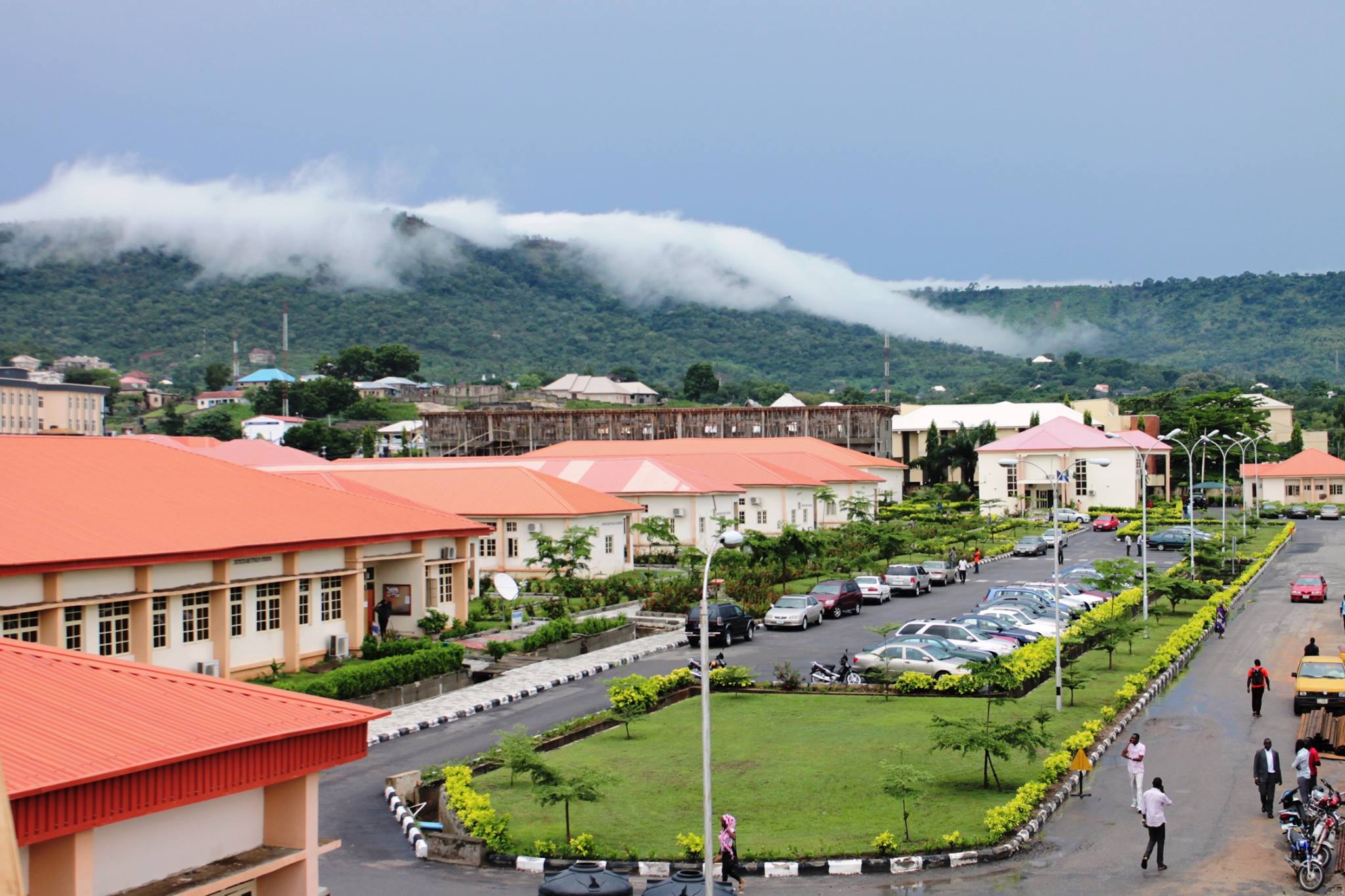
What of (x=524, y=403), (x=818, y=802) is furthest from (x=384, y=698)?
(x=524, y=403)

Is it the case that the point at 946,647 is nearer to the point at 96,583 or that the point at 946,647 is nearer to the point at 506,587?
the point at 506,587

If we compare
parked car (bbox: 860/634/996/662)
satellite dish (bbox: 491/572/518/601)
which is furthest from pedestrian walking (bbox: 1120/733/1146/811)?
satellite dish (bbox: 491/572/518/601)

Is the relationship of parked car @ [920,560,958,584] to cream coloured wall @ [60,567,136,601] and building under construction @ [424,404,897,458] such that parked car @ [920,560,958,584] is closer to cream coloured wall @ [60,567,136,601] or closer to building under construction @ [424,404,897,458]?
cream coloured wall @ [60,567,136,601]

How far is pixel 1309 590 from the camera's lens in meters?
49.0

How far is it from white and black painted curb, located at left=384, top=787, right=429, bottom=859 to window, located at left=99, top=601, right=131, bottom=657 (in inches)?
357

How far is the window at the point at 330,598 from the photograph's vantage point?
3481 centimetres

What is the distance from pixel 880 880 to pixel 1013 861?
82.4 inches

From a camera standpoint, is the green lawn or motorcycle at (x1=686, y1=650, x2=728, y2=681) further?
motorcycle at (x1=686, y1=650, x2=728, y2=681)

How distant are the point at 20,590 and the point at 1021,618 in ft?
91.7

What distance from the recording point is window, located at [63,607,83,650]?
90.4 feet

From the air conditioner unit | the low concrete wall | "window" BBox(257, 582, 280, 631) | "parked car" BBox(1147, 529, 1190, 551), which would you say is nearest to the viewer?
the low concrete wall

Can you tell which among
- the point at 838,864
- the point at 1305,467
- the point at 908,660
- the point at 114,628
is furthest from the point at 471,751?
the point at 1305,467

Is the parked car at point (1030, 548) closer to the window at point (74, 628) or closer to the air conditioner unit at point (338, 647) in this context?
the air conditioner unit at point (338, 647)

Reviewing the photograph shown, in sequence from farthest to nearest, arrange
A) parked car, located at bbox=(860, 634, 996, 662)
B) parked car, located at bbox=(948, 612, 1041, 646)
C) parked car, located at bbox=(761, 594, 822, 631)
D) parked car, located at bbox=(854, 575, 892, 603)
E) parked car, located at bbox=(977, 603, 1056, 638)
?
parked car, located at bbox=(854, 575, 892, 603), parked car, located at bbox=(761, 594, 822, 631), parked car, located at bbox=(977, 603, 1056, 638), parked car, located at bbox=(948, 612, 1041, 646), parked car, located at bbox=(860, 634, 996, 662)
